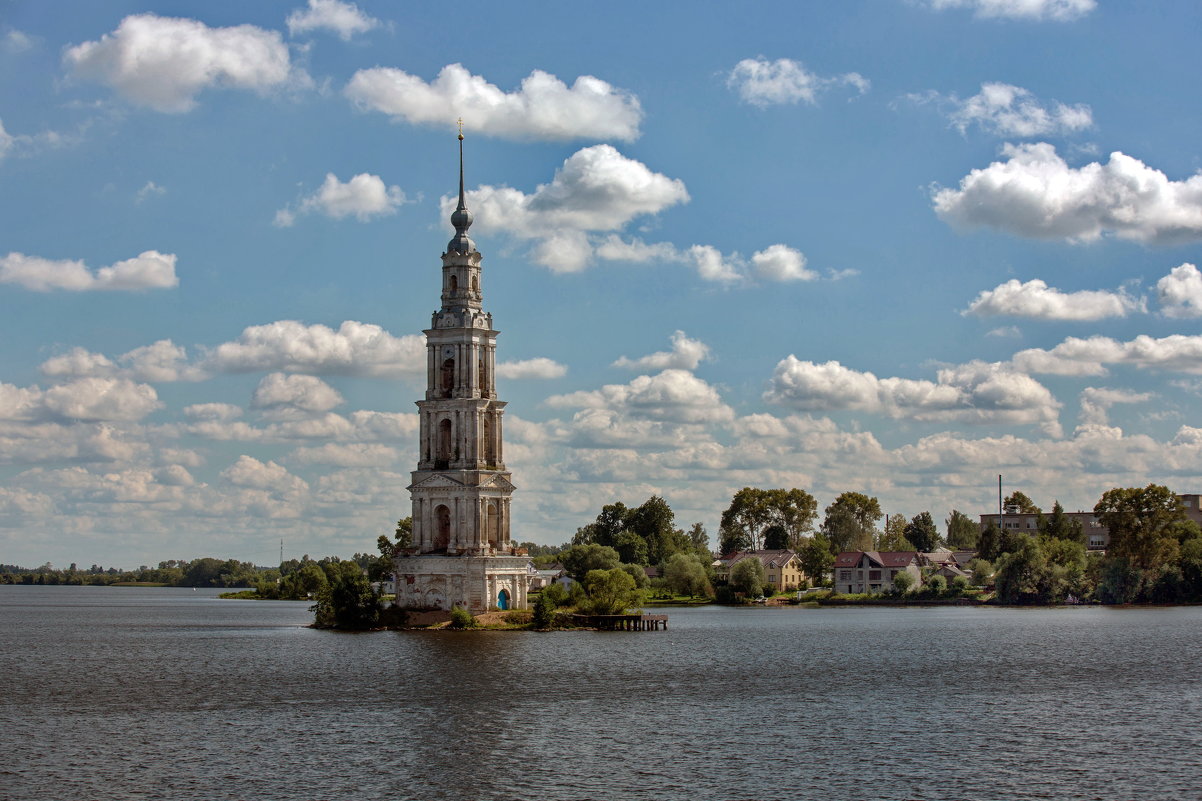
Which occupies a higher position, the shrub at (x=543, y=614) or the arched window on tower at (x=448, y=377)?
the arched window on tower at (x=448, y=377)

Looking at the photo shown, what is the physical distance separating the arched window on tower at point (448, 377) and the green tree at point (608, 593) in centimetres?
2054

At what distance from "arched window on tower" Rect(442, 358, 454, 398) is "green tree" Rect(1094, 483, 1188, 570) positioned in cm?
9549

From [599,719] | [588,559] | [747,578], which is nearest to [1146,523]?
[747,578]

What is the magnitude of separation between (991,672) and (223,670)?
47454 millimetres

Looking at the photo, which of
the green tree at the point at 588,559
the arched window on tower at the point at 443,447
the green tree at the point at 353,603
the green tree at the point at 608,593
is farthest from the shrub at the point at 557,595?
the green tree at the point at 588,559

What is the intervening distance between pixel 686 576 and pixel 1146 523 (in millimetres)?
61967

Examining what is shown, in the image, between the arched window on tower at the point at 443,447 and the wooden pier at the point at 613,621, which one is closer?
the arched window on tower at the point at 443,447

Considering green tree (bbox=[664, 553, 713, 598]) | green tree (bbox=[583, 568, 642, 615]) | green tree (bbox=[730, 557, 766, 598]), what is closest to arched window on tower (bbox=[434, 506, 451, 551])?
green tree (bbox=[583, 568, 642, 615])

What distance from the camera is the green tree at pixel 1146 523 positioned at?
170 meters

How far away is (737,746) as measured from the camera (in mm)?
54969

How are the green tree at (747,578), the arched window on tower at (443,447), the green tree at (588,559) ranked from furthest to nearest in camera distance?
1. the green tree at (747,578)
2. the green tree at (588,559)
3. the arched window on tower at (443,447)

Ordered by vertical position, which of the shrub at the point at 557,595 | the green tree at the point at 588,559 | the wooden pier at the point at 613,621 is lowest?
the wooden pier at the point at 613,621

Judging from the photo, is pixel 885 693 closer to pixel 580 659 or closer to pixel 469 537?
pixel 580 659

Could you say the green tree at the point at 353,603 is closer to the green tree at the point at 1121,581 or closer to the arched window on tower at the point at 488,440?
the arched window on tower at the point at 488,440
